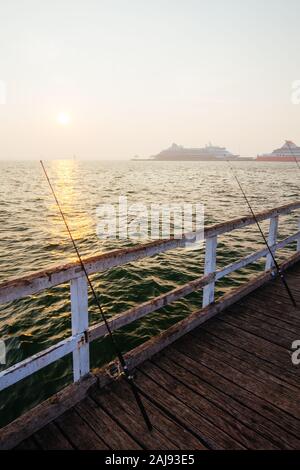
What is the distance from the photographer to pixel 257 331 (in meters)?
4.56

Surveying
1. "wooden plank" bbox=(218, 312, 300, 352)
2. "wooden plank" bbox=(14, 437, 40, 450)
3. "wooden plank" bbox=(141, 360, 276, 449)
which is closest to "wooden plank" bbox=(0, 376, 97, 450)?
"wooden plank" bbox=(14, 437, 40, 450)

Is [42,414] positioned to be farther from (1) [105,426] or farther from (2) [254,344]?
(2) [254,344]

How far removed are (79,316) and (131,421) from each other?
109 cm

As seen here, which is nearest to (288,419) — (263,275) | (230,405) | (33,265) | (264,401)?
(264,401)

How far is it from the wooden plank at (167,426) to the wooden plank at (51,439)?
0.67m

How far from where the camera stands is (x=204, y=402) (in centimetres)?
325

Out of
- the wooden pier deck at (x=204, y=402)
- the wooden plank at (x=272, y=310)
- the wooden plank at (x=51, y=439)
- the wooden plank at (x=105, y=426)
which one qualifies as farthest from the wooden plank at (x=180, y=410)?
the wooden plank at (x=272, y=310)

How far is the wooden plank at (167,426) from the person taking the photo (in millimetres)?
2779

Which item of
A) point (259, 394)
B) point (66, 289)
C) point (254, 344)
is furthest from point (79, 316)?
point (66, 289)

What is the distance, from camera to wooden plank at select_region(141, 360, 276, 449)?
2848 millimetres

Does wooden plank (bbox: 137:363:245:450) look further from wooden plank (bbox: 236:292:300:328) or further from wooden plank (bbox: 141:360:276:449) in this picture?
wooden plank (bbox: 236:292:300:328)

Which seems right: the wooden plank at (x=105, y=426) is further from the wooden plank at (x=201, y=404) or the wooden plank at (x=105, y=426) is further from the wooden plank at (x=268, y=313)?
the wooden plank at (x=268, y=313)

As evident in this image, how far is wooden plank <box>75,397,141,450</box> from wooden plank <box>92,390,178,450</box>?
43 millimetres

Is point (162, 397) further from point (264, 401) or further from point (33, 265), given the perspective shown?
point (33, 265)
